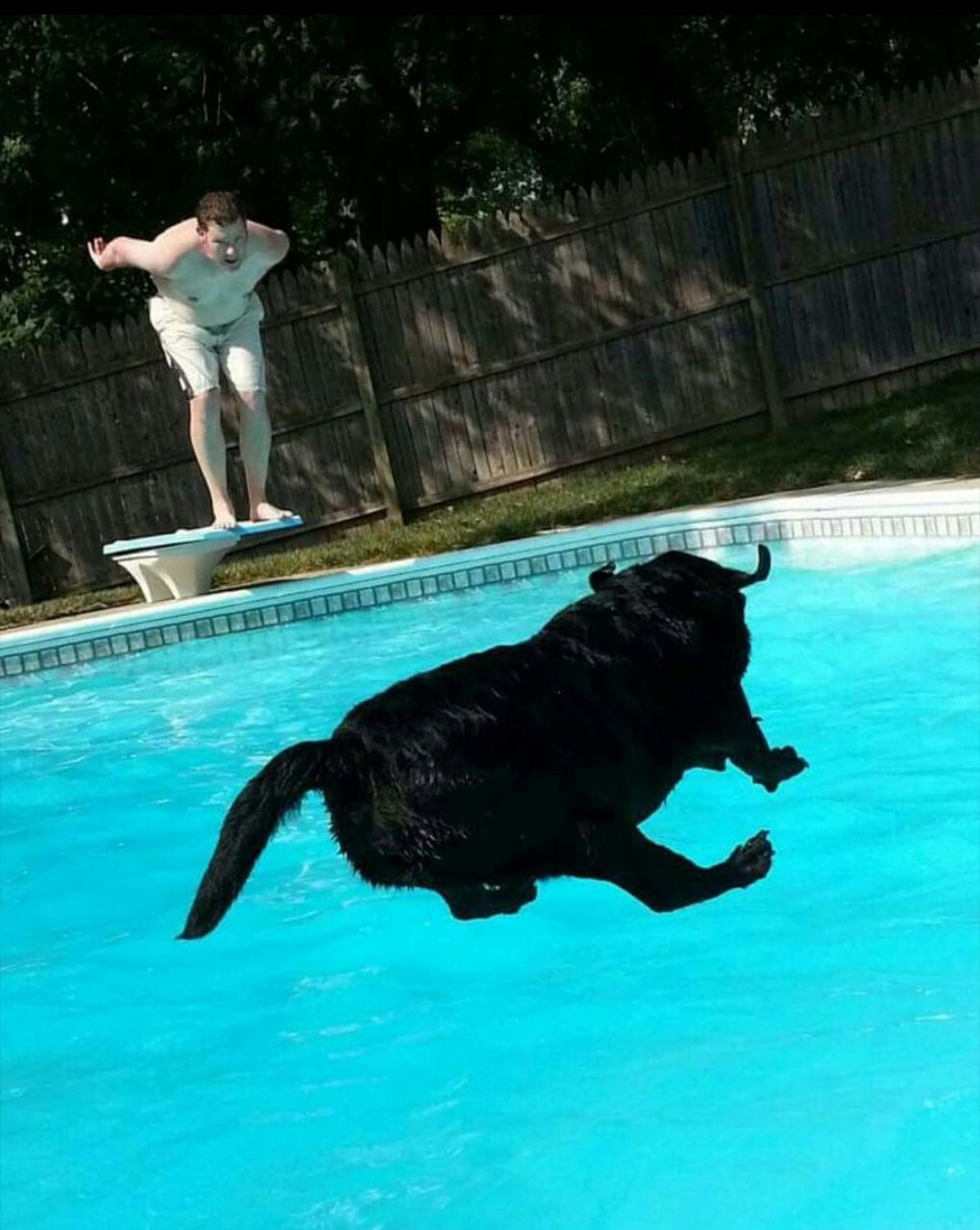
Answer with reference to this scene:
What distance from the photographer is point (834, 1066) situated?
3.50 meters

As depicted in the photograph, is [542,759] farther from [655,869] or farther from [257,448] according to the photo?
[257,448]

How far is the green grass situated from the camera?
9977 millimetres

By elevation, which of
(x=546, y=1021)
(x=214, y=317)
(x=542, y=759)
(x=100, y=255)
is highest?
(x=100, y=255)

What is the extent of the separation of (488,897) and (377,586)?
22.8 ft

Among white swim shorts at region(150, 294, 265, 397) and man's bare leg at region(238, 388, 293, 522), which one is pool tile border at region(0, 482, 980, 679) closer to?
man's bare leg at region(238, 388, 293, 522)

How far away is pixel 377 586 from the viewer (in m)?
9.38

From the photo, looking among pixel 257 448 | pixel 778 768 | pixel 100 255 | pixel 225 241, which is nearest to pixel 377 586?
pixel 257 448

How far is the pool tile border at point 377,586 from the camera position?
905 centimetres

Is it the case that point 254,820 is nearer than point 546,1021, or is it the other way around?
point 254,820

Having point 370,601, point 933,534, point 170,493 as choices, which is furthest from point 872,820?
point 170,493

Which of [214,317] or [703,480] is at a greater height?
[214,317]

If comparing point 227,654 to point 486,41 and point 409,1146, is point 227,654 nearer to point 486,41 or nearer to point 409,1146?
point 409,1146

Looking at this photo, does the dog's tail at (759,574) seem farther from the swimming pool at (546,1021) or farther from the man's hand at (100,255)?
the man's hand at (100,255)

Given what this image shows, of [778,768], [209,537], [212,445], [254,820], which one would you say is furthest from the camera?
[212,445]
